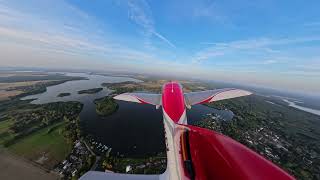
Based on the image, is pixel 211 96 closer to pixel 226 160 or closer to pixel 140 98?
pixel 140 98

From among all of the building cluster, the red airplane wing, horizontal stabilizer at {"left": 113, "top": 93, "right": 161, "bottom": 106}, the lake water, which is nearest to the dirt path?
the building cluster

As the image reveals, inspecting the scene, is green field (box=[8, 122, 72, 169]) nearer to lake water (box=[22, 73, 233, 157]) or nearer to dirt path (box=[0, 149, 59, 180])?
dirt path (box=[0, 149, 59, 180])

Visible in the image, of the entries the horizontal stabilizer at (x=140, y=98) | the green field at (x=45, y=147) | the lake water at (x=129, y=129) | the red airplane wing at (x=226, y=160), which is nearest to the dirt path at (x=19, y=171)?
the green field at (x=45, y=147)

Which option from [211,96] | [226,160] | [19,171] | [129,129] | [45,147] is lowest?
[19,171]

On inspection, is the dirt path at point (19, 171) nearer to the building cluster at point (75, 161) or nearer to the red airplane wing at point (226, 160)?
the building cluster at point (75, 161)

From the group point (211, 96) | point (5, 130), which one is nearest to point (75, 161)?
point (5, 130)

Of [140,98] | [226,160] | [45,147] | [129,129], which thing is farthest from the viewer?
[129,129]
